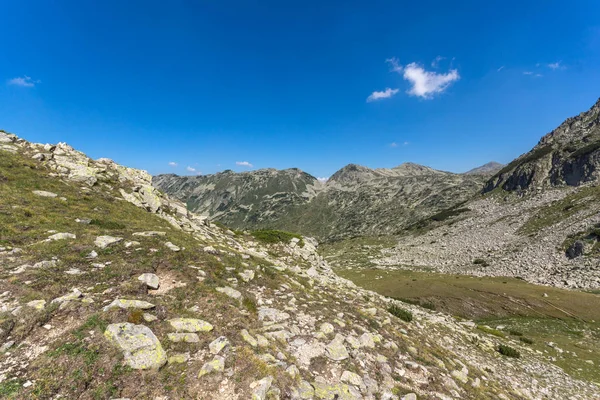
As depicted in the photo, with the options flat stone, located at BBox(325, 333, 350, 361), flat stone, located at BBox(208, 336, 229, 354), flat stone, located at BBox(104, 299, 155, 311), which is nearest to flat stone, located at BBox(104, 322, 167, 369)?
flat stone, located at BBox(104, 299, 155, 311)

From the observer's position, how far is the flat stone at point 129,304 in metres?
8.74

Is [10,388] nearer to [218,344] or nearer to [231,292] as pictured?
[218,344]

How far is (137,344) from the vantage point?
289 inches

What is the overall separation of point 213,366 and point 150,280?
216 inches

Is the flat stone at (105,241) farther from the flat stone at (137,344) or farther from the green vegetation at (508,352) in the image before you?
the green vegetation at (508,352)

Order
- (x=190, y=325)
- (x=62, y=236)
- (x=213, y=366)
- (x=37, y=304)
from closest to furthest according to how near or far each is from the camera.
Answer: (x=213, y=366) < (x=37, y=304) < (x=190, y=325) < (x=62, y=236)

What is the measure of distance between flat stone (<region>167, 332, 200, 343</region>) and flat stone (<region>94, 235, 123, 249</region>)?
27.6 ft

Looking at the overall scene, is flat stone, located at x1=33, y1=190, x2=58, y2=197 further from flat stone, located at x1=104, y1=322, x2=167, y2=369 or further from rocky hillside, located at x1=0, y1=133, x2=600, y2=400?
flat stone, located at x1=104, y1=322, x2=167, y2=369

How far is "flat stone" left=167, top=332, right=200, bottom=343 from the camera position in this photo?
8.02 metres

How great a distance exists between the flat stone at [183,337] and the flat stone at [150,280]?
10.5 ft

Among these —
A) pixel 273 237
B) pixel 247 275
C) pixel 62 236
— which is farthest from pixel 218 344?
pixel 273 237

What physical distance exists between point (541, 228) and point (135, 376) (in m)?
94.2

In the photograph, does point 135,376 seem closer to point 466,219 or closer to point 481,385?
point 481,385

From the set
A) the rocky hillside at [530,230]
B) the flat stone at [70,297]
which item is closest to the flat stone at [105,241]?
the flat stone at [70,297]
